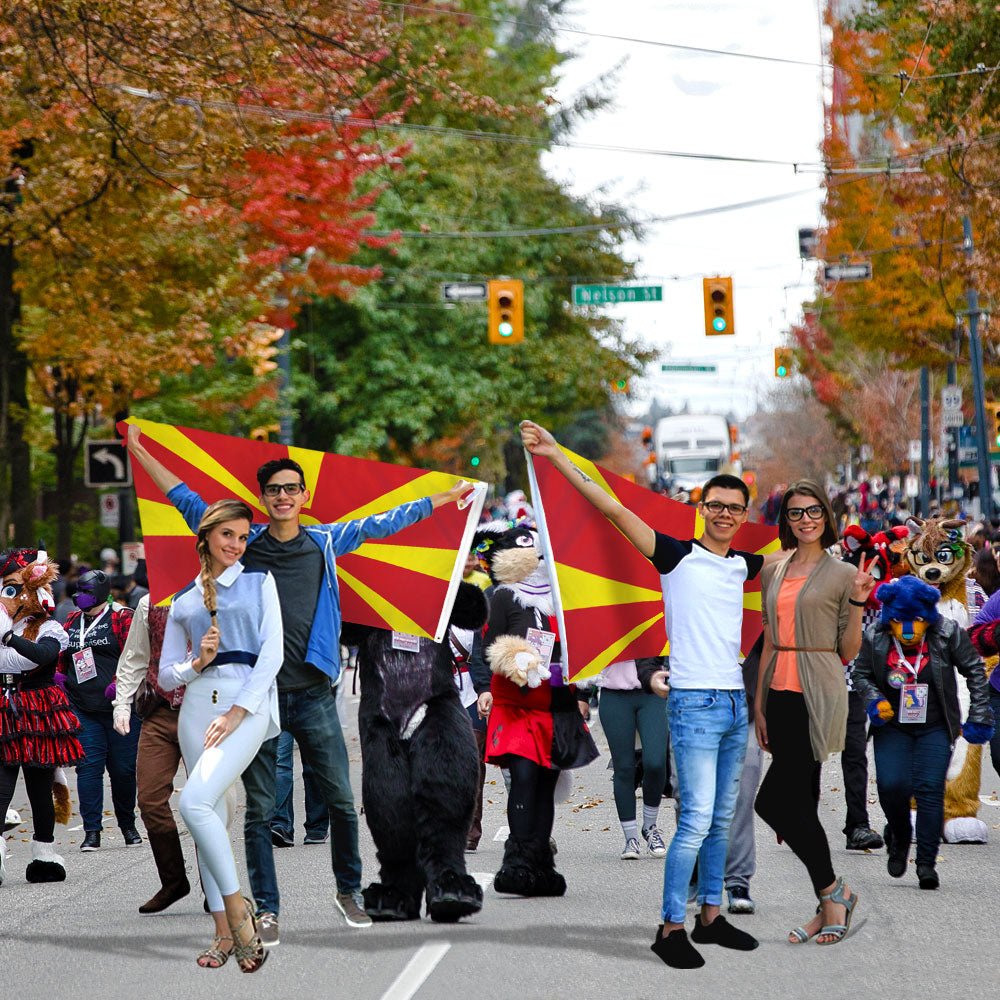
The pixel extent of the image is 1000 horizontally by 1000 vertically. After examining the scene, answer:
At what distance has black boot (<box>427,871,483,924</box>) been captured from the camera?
827 cm

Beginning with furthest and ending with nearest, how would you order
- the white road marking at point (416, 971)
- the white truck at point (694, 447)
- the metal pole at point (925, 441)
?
the white truck at point (694, 447) → the metal pole at point (925, 441) → the white road marking at point (416, 971)

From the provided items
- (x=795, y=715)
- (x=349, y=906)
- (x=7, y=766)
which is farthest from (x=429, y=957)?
(x=7, y=766)

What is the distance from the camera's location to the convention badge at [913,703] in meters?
9.25

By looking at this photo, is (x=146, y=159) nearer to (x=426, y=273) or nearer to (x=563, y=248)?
(x=426, y=273)

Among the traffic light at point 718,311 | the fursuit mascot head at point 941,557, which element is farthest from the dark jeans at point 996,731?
the traffic light at point 718,311

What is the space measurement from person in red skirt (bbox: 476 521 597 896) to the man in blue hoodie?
3.74 ft

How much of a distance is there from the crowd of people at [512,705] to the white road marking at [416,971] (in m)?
0.47

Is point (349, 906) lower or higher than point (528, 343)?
lower

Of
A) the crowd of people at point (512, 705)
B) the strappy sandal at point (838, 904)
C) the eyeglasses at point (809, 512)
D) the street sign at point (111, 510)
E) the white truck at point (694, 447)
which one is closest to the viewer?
the crowd of people at point (512, 705)

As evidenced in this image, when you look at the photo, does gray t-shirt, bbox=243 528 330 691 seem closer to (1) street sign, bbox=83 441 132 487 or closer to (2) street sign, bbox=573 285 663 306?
(1) street sign, bbox=83 441 132 487

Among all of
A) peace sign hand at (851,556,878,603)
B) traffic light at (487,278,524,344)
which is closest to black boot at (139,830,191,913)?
peace sign hand at (851,556,878,603)

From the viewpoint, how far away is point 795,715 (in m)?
8.07

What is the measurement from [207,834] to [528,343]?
117 feet

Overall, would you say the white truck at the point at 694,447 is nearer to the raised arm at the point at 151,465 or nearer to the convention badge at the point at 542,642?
the convention badge at the point at 542,642
